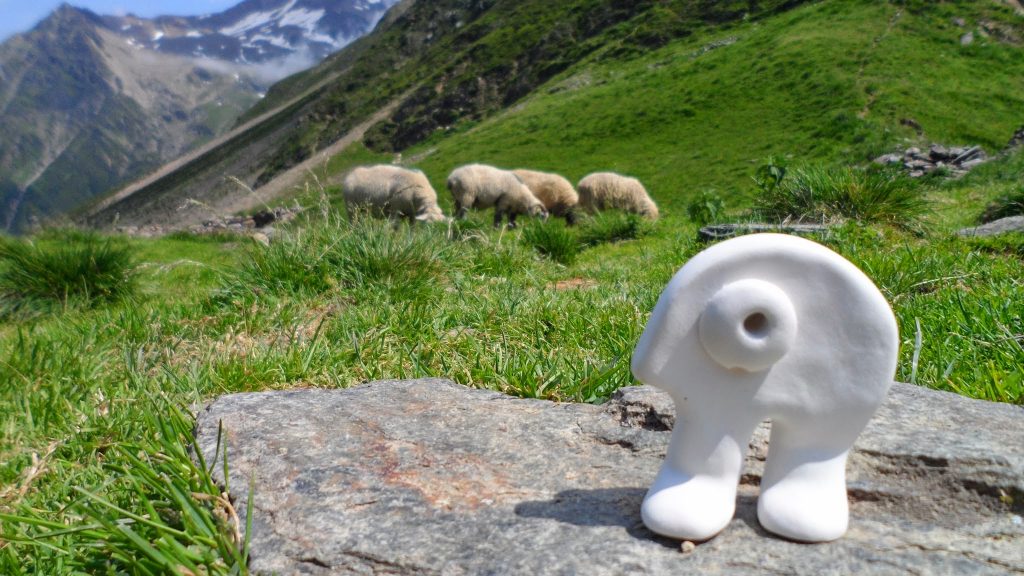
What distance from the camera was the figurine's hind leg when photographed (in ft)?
5.11

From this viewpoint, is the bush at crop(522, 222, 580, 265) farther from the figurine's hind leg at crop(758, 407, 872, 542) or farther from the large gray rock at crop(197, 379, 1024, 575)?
the figurine's hind leg at crop(758, 407, 872, 542)

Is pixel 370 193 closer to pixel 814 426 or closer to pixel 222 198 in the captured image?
pixel 814 426

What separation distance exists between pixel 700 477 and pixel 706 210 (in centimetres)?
953

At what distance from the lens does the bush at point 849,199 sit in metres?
6.80

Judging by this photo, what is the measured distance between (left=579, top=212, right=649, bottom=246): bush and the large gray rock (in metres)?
7.85

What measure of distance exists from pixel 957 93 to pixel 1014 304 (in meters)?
24.6

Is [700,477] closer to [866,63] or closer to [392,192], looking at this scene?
[392,192]

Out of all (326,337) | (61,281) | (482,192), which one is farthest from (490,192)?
(326,337)

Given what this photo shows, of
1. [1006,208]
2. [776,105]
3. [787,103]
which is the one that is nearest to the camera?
[1006,208]

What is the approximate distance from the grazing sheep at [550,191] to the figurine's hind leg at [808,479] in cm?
1592

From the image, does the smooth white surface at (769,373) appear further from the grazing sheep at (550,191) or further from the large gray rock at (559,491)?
the grazing sheep at (550,191)

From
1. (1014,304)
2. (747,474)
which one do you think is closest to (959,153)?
(1014,304)

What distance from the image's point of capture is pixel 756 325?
1.58 m

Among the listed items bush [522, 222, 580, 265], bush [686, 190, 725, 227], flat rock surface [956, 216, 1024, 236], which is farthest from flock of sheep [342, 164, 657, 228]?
flat rock surface [956, 216, 1024, 236]
